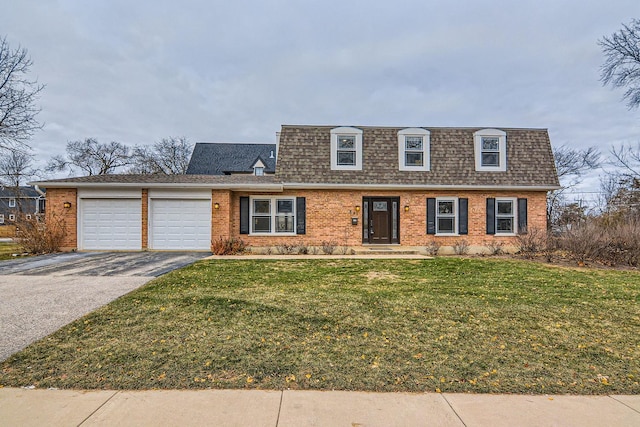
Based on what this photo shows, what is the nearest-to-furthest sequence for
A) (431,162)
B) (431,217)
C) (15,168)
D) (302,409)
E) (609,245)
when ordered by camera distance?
1. (302,409)
2. (609,245)
3. (431,217)
4. (431,162)
5. (15,168)

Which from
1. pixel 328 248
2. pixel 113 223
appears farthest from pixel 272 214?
pixel 113 223

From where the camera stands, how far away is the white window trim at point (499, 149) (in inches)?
526

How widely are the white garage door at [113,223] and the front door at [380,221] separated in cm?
909

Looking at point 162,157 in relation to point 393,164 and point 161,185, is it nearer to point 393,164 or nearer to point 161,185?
point 161,185

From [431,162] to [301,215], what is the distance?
5883 millimetres

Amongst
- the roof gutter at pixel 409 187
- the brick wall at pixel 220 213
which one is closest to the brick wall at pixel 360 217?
the roof gutter at pixel 409 187

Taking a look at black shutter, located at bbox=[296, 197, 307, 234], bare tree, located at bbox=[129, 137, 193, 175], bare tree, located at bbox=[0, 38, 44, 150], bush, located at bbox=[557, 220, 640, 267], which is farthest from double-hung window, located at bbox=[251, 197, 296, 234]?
bare tree, located at bbox=[129, 137, 193, 175]

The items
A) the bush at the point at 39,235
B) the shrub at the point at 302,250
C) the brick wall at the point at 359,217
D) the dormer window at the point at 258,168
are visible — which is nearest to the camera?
the bush at the point at 39,235

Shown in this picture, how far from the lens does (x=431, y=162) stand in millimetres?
13383

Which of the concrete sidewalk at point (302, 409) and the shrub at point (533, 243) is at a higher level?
the shrub at point (533, 243)

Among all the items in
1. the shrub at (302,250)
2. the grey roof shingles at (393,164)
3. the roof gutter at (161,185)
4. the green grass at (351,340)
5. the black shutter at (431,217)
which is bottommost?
the green grass at (351,340)

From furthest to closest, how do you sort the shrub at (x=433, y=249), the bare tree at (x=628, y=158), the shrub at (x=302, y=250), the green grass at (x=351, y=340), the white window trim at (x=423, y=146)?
the bare tree at (x=628, y=158) < the white window trim at (x=423, y=146) < the shrub at (x=302, y=250) < the shrub at (x=433, y=249) < the green grass at (x=351, y=340)

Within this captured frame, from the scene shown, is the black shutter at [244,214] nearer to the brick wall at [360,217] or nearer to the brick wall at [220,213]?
the brick wall at [360,217]

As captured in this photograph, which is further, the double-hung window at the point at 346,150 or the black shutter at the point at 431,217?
the double-hung window at the point at 346,150
